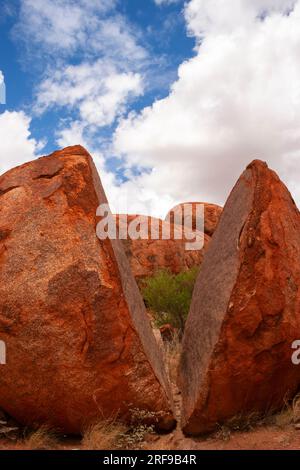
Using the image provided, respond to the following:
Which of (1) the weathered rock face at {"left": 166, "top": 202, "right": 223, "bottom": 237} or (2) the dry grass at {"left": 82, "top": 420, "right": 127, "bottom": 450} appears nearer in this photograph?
(2) the dry grass at {"left": 82, "top": 420, "right": 127, "bottom": 450}

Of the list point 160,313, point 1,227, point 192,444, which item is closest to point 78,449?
point 192,444

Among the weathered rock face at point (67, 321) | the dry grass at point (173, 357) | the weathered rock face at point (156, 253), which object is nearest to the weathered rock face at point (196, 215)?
the weathered rock face at point (156, 253)

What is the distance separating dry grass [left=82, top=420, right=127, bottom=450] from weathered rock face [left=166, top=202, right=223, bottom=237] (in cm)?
1822

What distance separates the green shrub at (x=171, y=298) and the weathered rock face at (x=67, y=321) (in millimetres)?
5378

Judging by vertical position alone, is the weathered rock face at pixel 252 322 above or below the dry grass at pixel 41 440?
above

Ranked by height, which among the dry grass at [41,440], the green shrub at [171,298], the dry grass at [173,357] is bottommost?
the dry grass at [41,440]

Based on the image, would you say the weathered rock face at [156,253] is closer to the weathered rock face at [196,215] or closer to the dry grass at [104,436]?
the weathered rock face at [196,215]

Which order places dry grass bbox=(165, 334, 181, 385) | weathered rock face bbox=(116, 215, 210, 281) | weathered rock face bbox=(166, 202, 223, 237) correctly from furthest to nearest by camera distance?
weathered rock face bbox=(166, 202, 223, 237)
weathered rock face bbox=(116, 215, 210, 281)
dry grass bbox=(165, 334, 181, 385)

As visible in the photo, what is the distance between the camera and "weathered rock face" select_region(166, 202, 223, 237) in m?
23.5

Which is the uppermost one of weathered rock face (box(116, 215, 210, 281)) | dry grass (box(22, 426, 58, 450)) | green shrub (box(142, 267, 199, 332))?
weathered rock face (box(116, 215, 210, 281))

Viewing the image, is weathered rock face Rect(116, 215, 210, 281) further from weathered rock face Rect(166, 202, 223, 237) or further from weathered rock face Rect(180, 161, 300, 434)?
weathered rock face Rect(180, 161, 300, 434)

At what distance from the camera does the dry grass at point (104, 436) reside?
5020 millimetres

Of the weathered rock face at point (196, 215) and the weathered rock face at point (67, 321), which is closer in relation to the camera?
the weathered rock face at point (67, 321)

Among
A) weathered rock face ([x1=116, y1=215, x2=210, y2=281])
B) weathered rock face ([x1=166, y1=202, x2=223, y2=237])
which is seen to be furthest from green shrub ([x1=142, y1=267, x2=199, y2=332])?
weathered rock face ([x1=166, y1=202, x2=223, y2=237])
